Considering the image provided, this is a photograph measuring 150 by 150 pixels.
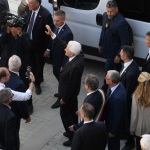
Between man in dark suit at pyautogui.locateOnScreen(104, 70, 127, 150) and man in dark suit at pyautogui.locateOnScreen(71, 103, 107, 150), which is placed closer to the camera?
man in dark suit at pyautogui.locateOnScreen(71, 103, 107, 150)

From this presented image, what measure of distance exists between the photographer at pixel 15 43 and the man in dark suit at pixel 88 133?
217 cm

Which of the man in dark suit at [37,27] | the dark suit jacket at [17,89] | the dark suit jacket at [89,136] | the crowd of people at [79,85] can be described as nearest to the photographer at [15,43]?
the crowd of people at [79,85]

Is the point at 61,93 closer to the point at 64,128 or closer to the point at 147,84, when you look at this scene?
the point at 64,128

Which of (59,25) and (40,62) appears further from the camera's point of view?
(40,62)

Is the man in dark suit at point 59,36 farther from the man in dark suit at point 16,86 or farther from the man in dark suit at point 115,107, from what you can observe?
the man in dark suit at point 115,107

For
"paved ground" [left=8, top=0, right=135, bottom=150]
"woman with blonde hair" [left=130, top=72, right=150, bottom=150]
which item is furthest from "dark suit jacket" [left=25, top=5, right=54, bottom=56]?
"woman with blonde hair" [left=130, top=72, right=150, bottom=150]

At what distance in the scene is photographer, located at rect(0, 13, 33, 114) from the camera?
641cm

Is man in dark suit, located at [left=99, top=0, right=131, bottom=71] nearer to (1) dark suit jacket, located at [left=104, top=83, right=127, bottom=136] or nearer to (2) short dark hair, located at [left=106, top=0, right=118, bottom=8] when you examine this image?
(2) short dark hair, located at [left=106, top=0, right=118, bottom=8]

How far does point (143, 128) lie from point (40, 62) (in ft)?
8.82

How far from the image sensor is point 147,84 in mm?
5258

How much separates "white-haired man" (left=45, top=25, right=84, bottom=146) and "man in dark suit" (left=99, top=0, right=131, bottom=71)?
3.71ft

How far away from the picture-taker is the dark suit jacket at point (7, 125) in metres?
4.84

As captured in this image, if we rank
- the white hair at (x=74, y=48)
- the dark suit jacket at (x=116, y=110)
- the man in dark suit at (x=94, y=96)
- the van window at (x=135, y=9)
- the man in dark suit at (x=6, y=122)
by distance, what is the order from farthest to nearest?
the van window at (x=135, y=9), the white hair at (x=74, y=48), the dark suit jacket at (x=116, y=110), the man in dark suit at (x=94, y=96), the man in dark suit at (x=6, y=122)

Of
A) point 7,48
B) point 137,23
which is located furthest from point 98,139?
point 137,23
